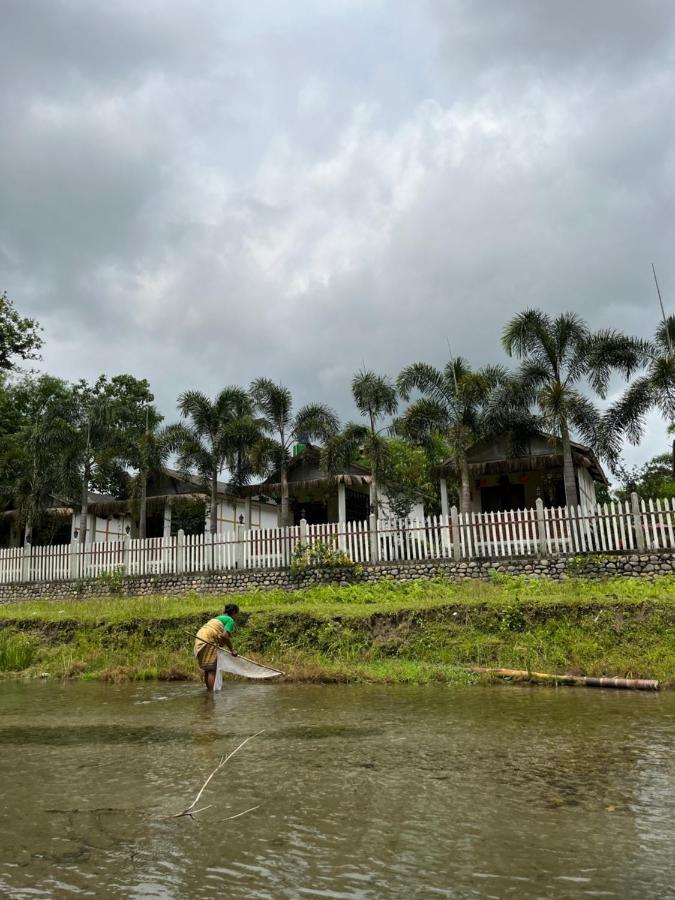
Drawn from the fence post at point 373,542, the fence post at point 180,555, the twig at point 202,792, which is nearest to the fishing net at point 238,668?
the twig at point 202,792

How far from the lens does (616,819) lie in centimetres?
399

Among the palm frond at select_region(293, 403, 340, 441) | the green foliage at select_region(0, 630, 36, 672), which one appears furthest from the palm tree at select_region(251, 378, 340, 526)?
the green foliage at select_region(0, 630, 36, 672)

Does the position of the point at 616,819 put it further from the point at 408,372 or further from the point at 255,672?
the point at 408,372

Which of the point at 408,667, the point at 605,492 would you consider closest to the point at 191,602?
the point at 408,667

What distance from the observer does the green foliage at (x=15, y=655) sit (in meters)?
13.9

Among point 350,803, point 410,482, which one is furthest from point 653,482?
point 350,803

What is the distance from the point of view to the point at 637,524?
1562 centimetres

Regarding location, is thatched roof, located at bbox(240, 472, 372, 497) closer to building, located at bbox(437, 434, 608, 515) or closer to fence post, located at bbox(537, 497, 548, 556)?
building, located at bbox(437, 434, 608, 515)

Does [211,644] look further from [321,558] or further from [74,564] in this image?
[74,564]

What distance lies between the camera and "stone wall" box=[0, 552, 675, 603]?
1573cm

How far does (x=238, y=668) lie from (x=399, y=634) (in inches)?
140

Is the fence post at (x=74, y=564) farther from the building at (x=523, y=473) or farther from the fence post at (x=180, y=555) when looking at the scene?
the building at (x=523, y=473)

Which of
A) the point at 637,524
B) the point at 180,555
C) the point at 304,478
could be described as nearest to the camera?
the point at 637,524

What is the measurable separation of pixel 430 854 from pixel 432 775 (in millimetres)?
1624
